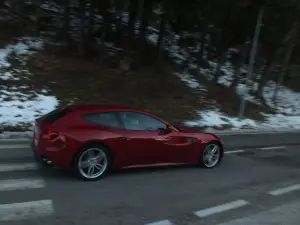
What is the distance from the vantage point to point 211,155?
9.62 metres

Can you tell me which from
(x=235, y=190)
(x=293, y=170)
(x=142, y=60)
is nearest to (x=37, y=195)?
Result: (x=235, y=190)

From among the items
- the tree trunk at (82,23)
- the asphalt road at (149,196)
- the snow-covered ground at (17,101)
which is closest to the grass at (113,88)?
the snow-covered ground at (17,101)

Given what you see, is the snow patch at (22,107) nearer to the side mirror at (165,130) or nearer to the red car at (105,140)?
the red car at (105,140)

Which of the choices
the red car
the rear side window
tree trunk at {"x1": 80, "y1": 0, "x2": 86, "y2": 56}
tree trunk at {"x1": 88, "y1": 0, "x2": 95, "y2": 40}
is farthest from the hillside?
the red car

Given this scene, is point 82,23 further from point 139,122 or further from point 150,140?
point 150,140

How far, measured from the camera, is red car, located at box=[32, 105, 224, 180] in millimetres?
7375

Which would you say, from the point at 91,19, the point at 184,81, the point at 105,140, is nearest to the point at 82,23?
the point at 91,19

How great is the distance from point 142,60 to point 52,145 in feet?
56.5

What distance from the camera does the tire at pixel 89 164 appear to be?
24.4 feet

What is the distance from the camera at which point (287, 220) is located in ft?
20.6

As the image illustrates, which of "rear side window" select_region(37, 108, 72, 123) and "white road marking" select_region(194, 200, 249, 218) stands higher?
"rear side window" select_region(37, 108, 72, 123)

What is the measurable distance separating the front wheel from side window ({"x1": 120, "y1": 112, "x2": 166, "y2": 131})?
4.47ft

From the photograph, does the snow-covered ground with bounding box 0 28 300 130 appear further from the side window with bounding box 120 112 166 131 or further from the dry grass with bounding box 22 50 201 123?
the side window with bounding box 120 112 166 131

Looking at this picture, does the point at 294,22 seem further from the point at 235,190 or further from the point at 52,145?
the point at 52,145
